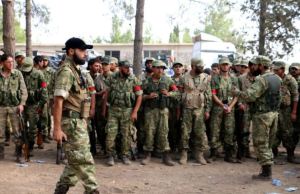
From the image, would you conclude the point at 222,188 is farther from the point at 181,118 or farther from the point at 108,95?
the point at 108,95

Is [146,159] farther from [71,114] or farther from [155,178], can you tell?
[71,114]

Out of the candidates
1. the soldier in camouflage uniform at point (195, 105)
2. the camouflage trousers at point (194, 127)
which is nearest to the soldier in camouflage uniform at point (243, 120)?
the soldier in camouflage uniform at point (195, 105)

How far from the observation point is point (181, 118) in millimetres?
8445

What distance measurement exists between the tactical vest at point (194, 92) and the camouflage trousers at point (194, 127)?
12 cm

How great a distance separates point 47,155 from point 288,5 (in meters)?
9.10

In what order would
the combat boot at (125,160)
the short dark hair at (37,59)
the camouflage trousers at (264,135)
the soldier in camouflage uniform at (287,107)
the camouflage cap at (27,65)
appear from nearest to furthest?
the camouflage trousers at (264,135) → the combat boot at (125,160) → the camouflage cap at (27,65) → the soldier in camouflage uniform at (287,107) → the short dark hair at (37,59)

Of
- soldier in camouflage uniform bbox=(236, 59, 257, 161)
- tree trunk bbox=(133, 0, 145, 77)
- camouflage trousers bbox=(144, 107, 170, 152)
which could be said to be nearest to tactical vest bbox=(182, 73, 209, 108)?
camouflage trousers bbox=(144, 107, 170, 152)

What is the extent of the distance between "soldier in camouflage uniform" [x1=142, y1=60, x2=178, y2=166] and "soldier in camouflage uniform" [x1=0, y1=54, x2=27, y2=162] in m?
2.29

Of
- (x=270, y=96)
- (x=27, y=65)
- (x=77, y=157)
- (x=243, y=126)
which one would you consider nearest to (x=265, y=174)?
(x=270, y=96)

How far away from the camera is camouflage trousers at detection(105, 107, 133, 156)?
7734mm

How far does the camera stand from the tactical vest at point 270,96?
6691mm

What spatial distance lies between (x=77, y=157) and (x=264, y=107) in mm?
3346

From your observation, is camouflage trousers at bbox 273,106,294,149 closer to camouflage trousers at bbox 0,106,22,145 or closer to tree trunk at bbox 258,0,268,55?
camouflage trousers at bbox 0,106,22,145

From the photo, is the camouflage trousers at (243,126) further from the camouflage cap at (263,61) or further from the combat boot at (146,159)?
the combat boot at (146,159)
